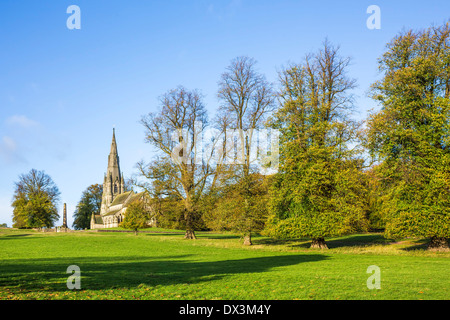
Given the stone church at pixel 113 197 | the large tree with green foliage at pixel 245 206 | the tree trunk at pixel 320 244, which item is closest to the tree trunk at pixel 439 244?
the tree trunk at pixel 320 244

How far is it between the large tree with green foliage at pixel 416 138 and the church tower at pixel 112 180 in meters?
122

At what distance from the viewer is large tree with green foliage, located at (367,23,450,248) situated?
23.4 m

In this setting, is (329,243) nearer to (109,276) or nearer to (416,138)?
(416,138)

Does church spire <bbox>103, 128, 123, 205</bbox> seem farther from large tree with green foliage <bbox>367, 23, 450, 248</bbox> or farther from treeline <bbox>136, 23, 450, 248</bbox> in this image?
large tree with green foliage <bbox>367, 23, 450, 248</bbox>

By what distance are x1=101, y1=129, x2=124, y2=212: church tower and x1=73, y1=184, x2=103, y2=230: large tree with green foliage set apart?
3.06 metres

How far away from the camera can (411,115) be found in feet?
83.3

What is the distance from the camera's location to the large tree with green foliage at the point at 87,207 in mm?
111000

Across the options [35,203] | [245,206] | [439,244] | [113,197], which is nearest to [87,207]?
[113,197]

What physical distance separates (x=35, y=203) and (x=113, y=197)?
207 ft

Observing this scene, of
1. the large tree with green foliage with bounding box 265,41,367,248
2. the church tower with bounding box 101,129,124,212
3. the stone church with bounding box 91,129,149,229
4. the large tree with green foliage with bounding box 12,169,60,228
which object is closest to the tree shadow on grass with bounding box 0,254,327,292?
the large tree with green foliage with bounding box 265,41,367,248

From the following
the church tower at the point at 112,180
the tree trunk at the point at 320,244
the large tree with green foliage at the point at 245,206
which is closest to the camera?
the tree trunk at the point at 320,244

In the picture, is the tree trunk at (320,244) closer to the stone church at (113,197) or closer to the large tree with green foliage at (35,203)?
the large tree with green foliage at (35,203)
